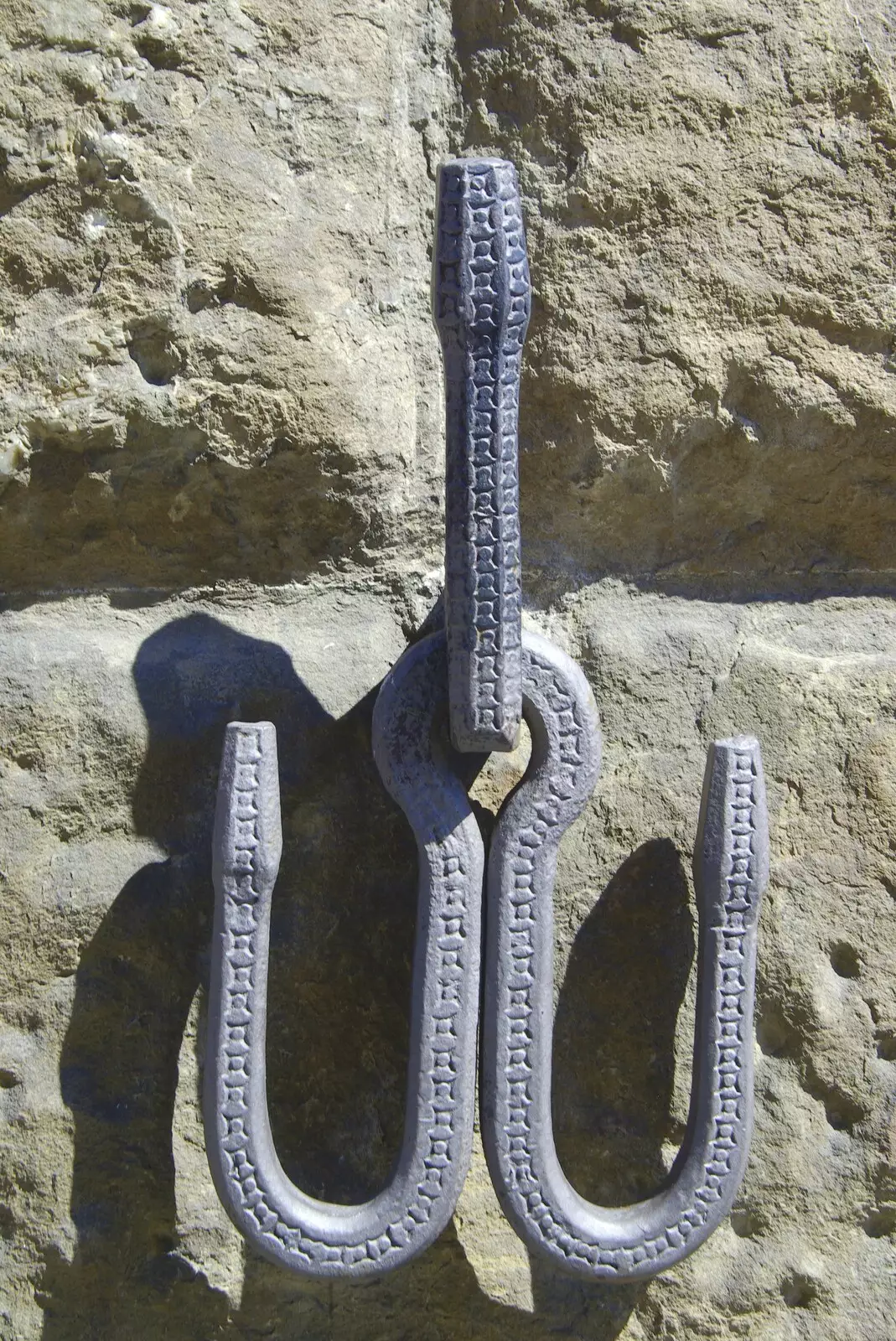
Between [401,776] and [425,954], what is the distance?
11 cm

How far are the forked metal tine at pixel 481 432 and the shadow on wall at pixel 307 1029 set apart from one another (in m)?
0.14

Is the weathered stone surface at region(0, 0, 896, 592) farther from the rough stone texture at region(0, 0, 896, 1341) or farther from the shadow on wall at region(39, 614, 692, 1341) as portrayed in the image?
the shadow on wall at region(39, 614, 692, 1341)

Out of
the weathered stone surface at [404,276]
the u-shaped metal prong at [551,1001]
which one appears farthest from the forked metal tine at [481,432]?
the weathered stone surface at [404,276]

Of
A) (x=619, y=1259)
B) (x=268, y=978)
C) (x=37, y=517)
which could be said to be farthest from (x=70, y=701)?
(x=619, y=1259)

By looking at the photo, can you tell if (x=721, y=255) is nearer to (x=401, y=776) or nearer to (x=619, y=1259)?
(x=401, y=776)

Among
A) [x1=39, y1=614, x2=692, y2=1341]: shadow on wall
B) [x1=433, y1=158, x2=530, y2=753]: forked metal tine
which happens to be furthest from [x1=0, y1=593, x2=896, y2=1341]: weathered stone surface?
[x1=433, y1=158, x2=530, y2=753]: forked metal tine

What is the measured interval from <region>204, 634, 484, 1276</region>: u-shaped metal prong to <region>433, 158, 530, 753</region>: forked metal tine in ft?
0.29

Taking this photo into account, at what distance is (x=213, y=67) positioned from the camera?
911 millimetres

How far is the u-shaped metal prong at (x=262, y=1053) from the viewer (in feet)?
2.72

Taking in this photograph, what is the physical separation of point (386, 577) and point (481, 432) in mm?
197

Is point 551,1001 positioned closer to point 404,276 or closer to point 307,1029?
point 307,1029

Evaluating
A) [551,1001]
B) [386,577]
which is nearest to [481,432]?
[386,577]

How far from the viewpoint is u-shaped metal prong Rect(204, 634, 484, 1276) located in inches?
32.6

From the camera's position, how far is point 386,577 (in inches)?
37.8
